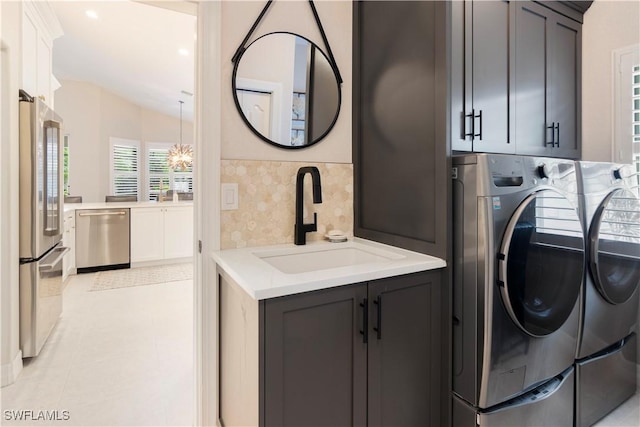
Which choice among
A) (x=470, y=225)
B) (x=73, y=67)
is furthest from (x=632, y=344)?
(x=73, y=67)

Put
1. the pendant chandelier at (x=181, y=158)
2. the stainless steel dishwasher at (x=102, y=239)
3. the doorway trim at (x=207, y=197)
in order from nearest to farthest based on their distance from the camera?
1. the doorway trim at (x=207, y=197)
2. the stainless steel dishwasher at (x=102, y=239)
3. the pendant chandelier at (x=181, y=158)

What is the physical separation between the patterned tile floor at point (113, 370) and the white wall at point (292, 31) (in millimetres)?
1495

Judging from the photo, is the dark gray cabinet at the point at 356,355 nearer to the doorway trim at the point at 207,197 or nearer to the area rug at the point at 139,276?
the doorway trim at the point at 207,197

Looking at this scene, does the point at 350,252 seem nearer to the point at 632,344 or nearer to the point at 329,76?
the point at 329,76

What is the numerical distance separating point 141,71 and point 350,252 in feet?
15.8

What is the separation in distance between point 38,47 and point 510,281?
368 cm

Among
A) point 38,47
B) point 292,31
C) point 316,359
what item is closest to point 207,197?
point 316,359

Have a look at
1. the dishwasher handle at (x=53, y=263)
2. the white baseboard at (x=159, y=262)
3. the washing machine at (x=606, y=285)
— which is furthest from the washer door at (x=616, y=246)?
the white baseboard at (x=159, y=262)

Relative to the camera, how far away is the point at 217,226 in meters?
1.57

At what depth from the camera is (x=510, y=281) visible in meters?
1.29

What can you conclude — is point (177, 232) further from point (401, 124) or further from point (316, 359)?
point (316, 359)

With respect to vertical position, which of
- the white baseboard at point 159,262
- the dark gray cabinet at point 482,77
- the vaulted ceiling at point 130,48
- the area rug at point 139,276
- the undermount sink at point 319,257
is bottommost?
the area rug at point 139,276

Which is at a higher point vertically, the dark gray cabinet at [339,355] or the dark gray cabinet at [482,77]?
the dark gray cabinet at [482,77]

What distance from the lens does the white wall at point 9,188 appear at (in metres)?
2.02
